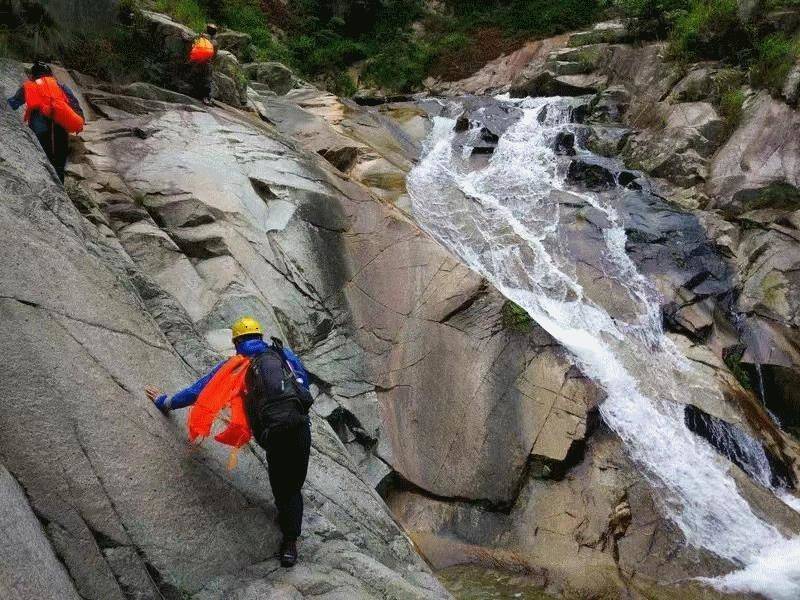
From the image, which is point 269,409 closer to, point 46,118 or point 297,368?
point 297,368

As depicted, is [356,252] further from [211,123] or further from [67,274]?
[67,274]

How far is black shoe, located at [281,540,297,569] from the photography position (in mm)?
4379

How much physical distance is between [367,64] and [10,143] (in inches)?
1011

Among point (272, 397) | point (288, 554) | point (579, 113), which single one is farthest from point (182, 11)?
point (288, 554)

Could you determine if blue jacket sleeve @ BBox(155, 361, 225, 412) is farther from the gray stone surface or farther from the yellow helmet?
the gray stone surface

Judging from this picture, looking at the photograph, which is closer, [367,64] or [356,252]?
[356,252]

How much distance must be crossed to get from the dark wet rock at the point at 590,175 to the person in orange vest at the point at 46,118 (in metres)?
12.5

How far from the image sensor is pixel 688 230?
13969mm

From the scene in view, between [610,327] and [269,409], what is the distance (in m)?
8.75

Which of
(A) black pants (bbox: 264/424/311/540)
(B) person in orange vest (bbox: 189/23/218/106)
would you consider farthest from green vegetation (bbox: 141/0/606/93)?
(A) black pants (bbox: 264/424/311/540)

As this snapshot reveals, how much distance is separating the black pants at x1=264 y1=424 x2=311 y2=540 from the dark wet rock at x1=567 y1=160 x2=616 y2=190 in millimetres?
13466

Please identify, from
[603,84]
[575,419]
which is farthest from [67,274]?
[603,84]

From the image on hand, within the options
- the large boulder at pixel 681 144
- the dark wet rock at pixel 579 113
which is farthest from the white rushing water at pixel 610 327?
the large boulder at pixel 681 144

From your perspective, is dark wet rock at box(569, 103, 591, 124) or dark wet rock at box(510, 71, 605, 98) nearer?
dark wet rock at box(569, 103, 591, 124)
